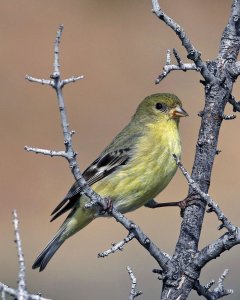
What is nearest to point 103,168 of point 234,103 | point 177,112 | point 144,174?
point 144,174

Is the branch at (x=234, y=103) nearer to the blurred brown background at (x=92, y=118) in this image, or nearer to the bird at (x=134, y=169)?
the bird at (x=134, y=169)

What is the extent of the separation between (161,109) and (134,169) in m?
0.81

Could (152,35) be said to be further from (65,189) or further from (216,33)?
(65,189)

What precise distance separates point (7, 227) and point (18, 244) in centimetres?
1188

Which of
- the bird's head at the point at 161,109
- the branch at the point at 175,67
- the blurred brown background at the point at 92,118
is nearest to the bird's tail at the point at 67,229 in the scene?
the bird's head at the point at 161,109

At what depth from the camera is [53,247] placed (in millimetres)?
7324

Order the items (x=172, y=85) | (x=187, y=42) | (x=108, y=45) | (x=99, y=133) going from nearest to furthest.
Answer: (x=187, y=42) < (x=99, y=133) < (x=172, y=85) < (x=108, y=45)

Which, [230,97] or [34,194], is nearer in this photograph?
[230,97]

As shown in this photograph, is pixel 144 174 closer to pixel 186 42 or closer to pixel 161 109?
pixel 161 109

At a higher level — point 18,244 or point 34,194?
point 34,194

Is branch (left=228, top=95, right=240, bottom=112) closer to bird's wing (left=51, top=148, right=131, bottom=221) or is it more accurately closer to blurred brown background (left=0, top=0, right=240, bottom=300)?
bird's wing (left=51, top=148, right=131, bottom=221)

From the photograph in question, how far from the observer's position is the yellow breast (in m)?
6.75

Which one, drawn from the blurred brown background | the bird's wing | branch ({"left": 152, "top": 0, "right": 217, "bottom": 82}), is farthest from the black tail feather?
the blurred brown background

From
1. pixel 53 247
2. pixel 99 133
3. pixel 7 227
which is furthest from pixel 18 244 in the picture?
pixel 99 133
